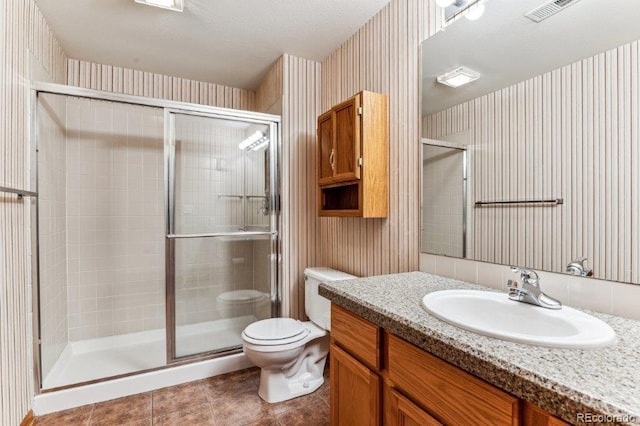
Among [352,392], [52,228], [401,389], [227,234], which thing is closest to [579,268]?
[401,389]

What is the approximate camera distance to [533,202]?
1.18 metres

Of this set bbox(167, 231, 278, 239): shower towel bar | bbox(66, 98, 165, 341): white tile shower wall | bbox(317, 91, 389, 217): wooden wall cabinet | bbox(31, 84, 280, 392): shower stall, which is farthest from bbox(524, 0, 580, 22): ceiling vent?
bbox(66, 98, 165, 341): white tile shower wall

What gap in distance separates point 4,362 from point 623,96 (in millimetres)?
2698

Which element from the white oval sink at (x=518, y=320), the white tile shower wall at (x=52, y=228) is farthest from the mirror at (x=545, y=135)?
the white tile shower wall at (x=52, y=228)

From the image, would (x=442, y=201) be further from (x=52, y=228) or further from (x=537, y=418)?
(x=52, y=228)

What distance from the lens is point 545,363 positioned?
0.64 metres

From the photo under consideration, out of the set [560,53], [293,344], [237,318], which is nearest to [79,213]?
[237,318]

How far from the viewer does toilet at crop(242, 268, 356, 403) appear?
187 centimetres

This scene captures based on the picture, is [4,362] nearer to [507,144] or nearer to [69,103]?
[69,103]

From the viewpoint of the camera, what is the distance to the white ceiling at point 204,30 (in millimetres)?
1976

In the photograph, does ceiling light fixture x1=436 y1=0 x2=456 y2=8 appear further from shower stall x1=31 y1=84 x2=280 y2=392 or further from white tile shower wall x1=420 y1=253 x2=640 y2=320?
shower stall x1=31 y1=84 x2=280 y2=392

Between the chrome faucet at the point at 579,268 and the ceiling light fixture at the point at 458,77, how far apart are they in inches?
34.3

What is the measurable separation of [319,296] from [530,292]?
4.61ft

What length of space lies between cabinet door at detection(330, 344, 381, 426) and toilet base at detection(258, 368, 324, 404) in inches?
30.7
